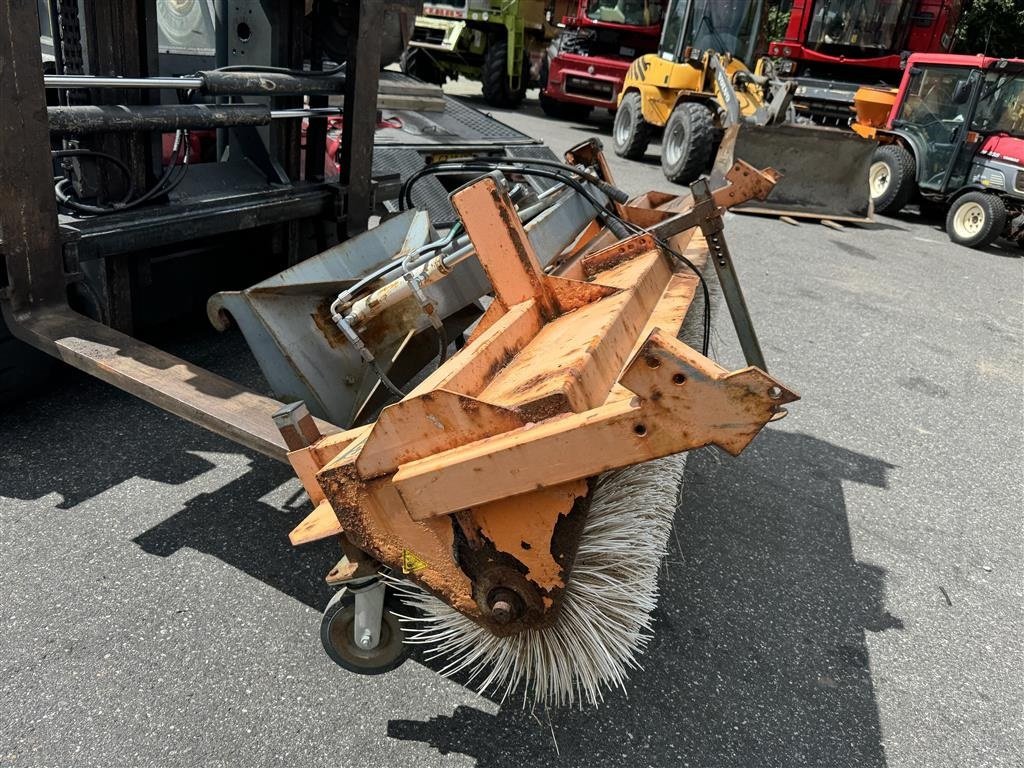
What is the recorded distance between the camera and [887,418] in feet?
14.1

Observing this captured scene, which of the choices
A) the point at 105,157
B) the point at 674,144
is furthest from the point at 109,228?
the point at 674,144

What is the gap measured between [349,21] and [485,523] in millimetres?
2376

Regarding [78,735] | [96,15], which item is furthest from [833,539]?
[96,15]

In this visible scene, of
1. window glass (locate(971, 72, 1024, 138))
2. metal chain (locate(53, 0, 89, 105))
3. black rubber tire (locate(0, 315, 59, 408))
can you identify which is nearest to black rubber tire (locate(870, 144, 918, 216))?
window glass (locate(971, 72, 1024, 138))

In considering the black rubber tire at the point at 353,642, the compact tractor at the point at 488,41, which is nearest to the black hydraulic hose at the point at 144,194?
the black rubber tire at the point at 353,642

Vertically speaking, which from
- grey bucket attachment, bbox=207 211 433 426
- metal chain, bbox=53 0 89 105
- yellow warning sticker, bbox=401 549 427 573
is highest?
metal chain, bbox=53 0 89 105

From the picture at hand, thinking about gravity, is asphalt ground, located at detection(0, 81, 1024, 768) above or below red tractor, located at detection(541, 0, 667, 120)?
below

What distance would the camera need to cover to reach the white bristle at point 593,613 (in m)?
1.83

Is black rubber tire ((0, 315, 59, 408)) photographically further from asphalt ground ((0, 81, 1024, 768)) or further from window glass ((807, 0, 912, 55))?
window glass ((807, 0, 912, 55))

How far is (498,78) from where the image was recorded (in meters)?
15.6

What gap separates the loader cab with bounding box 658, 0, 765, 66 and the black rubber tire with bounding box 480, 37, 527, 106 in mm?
5079

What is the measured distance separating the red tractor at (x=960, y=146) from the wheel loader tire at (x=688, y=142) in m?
2.06

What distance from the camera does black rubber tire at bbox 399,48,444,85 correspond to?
15.8m

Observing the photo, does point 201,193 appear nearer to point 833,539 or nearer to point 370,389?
point 370,389
